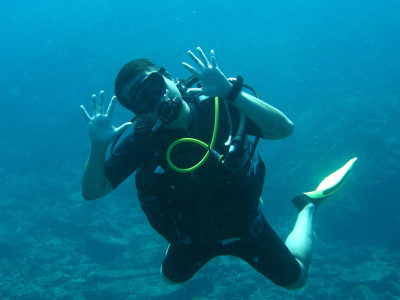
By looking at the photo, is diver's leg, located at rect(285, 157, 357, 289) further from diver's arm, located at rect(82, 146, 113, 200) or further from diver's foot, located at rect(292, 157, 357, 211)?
diver's arm, located at rect(82, 146, 113, 200)

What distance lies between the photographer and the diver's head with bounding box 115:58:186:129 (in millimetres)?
2422

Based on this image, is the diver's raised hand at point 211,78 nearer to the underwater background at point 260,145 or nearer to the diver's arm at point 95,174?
the diver's arm at point 95,174

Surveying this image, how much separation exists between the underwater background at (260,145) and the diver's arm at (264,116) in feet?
27.4

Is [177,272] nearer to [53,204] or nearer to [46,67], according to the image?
[53,204]

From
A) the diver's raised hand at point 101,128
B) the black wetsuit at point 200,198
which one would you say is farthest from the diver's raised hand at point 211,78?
the diver's raised hand at point 101,128

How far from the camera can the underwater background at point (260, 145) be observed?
35.9 ft

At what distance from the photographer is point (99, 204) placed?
17.4 m

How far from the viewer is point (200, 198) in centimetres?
265

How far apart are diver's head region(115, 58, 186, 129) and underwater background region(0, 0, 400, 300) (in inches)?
332

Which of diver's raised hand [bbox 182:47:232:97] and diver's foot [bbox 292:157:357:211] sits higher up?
diver's raised hand [bbox 182:47:232:97]

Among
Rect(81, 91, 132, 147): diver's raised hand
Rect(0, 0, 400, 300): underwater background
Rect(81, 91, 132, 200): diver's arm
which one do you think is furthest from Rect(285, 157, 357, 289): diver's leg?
Rect(0, 0, 400, 300): underwater background

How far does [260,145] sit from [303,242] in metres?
18.8

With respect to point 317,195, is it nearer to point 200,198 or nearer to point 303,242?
point 303,242

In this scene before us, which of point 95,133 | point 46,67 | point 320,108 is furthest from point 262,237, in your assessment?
point 46,67
